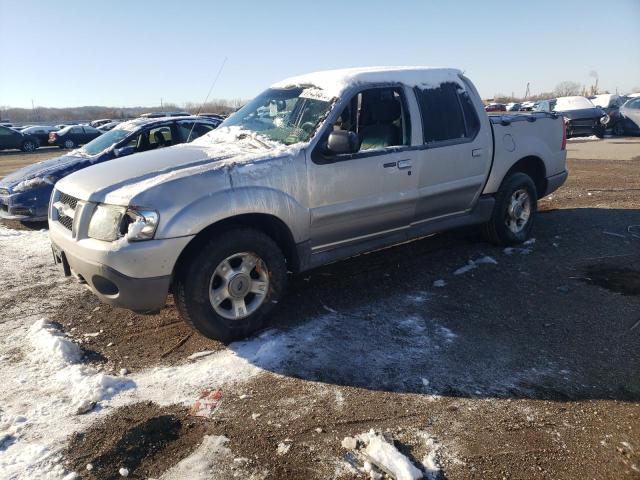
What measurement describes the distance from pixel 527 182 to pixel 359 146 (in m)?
2.74

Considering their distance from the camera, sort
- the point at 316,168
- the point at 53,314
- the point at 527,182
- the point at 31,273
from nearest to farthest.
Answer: the point at 316,168 < the point at 53,314 < the point at 31,273 < the point at 527,182

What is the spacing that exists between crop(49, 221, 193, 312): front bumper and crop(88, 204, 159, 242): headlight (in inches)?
2.0

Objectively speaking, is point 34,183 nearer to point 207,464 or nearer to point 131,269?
point 131,269

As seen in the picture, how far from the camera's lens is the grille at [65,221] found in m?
3.80

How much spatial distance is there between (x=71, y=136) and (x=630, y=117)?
26107mm

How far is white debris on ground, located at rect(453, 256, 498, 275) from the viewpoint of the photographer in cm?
527

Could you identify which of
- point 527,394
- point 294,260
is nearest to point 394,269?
point 294,260

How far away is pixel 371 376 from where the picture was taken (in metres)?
3.34

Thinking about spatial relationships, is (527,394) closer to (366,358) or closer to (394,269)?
(366,358)

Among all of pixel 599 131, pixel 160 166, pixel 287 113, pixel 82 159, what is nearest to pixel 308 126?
pixel 287 113

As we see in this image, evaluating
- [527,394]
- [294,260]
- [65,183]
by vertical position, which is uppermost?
[65,183]

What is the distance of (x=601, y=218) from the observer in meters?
7.14

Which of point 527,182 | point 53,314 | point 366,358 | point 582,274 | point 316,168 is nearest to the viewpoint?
point 366,358

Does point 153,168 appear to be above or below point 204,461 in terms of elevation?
above
